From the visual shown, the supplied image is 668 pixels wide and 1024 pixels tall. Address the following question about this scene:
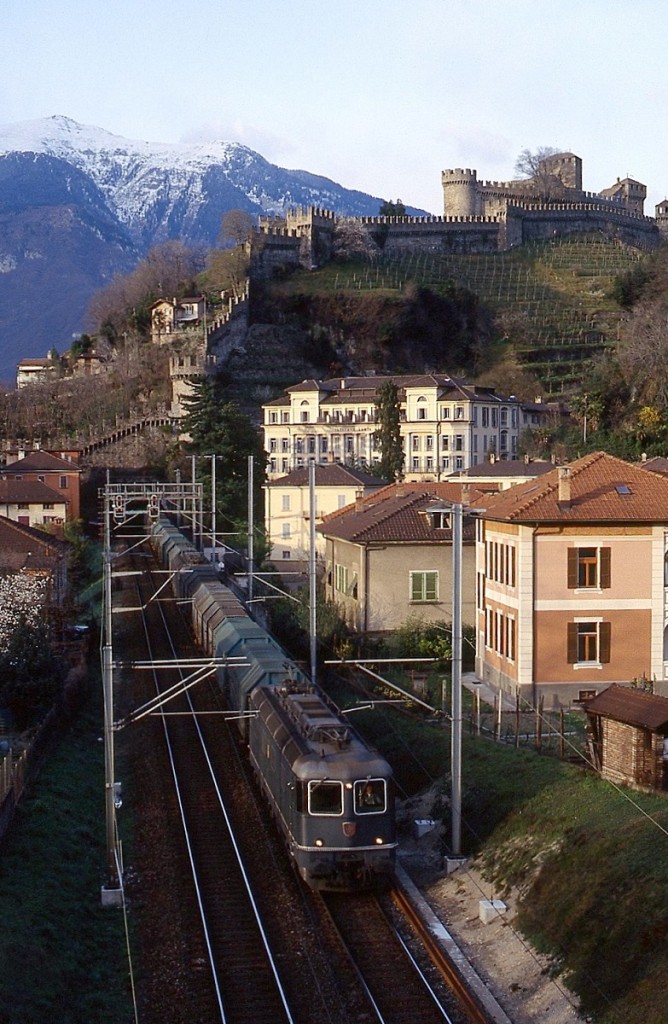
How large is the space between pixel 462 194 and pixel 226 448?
7996cm

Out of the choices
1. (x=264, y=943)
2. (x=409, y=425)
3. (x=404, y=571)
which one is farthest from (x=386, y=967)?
(x=409, y=425)

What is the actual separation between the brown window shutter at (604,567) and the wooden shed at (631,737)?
10.9 m

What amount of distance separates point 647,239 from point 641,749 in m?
139

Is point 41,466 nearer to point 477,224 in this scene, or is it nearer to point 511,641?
point 511,641

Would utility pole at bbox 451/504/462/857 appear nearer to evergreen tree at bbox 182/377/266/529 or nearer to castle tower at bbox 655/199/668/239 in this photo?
evergreen tree at bbox 182/377/266/529

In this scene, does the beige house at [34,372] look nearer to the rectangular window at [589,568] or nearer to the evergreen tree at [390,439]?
the evergreen tree at [390,439]

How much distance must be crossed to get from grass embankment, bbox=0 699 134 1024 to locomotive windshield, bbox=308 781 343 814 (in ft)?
11.5

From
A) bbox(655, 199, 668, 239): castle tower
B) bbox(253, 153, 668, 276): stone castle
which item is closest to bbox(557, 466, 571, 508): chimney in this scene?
bbox(253, 153, 668, 276): stone castle

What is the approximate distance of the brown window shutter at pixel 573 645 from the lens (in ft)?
112

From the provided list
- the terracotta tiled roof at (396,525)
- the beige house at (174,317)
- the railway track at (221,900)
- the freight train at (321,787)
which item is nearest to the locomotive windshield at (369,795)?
the freight train at (321,787)

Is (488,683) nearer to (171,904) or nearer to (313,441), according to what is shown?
(171,904)

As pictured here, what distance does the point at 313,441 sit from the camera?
89.2 m

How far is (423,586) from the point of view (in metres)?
42.6

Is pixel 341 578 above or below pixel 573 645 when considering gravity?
above
